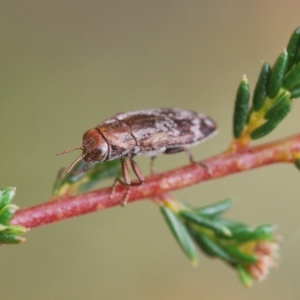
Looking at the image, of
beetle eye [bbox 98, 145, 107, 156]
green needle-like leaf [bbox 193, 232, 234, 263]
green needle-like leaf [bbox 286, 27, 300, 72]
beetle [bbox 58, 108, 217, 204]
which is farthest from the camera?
beetle [bbox 58, 108, 217, 204]

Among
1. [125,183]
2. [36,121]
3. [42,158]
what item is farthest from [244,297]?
[125,183]

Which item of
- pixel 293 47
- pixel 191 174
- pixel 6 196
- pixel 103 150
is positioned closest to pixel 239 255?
pixel 191 174

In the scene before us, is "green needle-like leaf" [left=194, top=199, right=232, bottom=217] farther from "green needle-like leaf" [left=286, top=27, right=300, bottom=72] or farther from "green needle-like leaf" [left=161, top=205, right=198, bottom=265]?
"green needle-like leaf" [left=286, top=27, right=300, bottom=72]

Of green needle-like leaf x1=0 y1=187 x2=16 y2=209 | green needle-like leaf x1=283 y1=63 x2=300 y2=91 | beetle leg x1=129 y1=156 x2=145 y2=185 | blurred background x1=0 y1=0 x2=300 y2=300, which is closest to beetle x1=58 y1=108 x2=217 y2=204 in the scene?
beetle leg x1=129 y1=156 x2=145 y2=185

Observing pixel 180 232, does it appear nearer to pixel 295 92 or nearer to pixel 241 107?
pixel 241 107

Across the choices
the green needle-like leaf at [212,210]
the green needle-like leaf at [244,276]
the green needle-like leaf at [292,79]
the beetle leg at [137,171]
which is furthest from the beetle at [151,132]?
the green needle-like leaf at [292,79]

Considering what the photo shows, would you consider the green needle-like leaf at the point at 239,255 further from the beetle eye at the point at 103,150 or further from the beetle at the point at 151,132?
the beetle eye at the point at 103,150

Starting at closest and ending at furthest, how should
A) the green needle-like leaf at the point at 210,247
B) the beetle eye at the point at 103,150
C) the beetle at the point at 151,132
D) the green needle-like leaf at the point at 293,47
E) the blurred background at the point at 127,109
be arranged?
the green needle-like leaf at the point at 293,47 → the green needle-like leaf at the point at 210,247 → the beetle eye at the point at 103,150 → the beetle at the point at 151,132 → the blurred background at the point at 127,109
